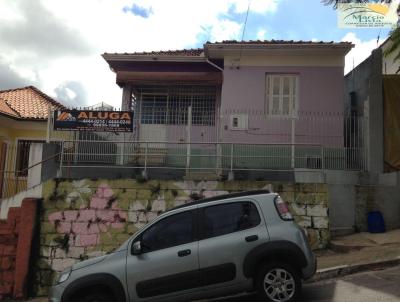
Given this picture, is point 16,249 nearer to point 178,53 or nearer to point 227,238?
point 227,238

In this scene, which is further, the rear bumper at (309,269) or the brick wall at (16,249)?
the brick wall at (16,249)

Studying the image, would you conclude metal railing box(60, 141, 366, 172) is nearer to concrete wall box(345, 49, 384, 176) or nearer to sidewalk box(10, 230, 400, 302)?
concrete wall box(345, 49, 384, 176)

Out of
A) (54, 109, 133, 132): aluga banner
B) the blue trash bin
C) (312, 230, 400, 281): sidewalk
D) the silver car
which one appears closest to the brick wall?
(54, 109, 133, 132): aluga banner

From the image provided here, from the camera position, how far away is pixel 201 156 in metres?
12.4

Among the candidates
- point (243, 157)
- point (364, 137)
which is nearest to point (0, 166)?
point (243, 157)

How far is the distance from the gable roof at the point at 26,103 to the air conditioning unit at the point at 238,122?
8.53 metres

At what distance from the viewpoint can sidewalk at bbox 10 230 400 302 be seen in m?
8.99

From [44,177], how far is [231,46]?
688 centimetres

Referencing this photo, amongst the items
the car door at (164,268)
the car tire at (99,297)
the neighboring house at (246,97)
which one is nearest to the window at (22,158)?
the neighboring house at (246,97)

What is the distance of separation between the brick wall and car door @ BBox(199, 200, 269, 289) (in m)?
6.37

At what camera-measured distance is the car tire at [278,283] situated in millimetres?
6941

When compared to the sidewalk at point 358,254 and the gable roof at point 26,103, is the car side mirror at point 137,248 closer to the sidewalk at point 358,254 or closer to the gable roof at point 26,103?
the sidewalk at point 358,254

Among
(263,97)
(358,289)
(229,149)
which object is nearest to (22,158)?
(229,149)

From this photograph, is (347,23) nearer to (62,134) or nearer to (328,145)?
(328,145)
